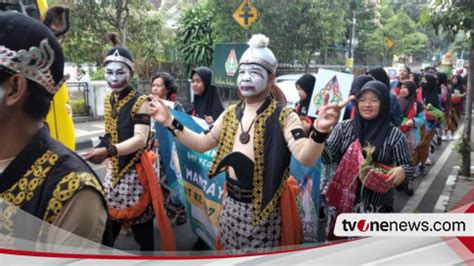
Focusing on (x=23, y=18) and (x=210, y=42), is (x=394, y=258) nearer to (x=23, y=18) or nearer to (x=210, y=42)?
(x=23, y=18)

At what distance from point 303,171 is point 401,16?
12.2 feet

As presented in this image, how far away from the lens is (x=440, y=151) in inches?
339

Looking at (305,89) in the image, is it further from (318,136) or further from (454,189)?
(318,136)

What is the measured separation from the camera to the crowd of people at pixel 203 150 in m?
1.16

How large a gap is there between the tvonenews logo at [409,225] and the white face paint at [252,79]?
0.81 meters

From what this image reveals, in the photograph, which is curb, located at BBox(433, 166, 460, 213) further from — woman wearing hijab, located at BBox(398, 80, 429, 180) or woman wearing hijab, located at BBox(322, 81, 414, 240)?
woman wearing hijab, located at BBox(322, 81, 414, 240)

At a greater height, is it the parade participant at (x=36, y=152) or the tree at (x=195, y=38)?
the tree at (x=195, y=38)

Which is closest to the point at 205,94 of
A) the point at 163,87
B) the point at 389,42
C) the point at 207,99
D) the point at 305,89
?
the point at 207,99

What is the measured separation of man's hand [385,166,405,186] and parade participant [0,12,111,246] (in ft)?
6.26

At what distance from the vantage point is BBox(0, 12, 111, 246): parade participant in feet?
3.75

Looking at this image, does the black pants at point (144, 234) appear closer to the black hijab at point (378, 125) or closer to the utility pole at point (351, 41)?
the black hijab at point (378, 125)

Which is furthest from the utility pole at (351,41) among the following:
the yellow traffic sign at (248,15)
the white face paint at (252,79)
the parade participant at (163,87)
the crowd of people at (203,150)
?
the white face paint at (252,79)

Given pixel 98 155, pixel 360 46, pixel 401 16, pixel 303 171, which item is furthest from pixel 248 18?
pixel 98 155

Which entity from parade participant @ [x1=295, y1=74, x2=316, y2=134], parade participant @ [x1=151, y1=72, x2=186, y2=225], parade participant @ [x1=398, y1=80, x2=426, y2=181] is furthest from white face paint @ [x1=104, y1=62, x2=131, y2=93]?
parade participant @ [x1=398, y1=80, x2=426, y2=181]
